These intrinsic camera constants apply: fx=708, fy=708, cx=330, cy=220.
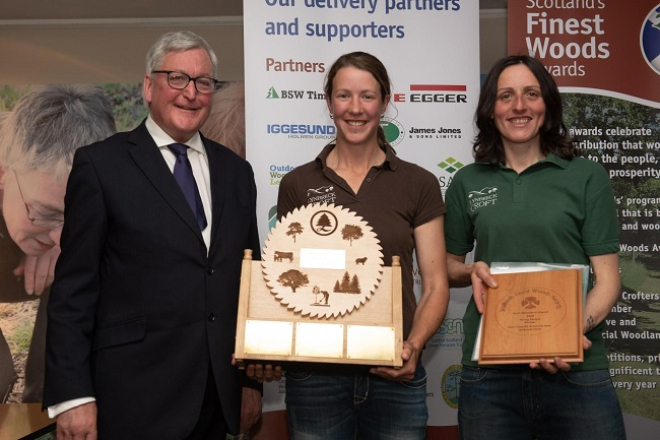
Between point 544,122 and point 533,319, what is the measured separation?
71 cm

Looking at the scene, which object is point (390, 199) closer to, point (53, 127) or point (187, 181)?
point (187, 181)

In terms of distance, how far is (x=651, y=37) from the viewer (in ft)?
14.1

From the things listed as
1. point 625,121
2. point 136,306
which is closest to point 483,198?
point 136,306

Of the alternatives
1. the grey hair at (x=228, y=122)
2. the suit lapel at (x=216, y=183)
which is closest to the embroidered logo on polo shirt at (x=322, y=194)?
the suit lapel at (x=216, y=183)

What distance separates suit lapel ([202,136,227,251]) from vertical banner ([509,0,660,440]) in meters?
2.43

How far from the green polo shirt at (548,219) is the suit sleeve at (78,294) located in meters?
1.26

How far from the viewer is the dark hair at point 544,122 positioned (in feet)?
8.19

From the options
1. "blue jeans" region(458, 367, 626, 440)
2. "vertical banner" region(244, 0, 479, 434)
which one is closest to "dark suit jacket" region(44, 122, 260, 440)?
"blue jeans" region(458, 367, 626, 440)

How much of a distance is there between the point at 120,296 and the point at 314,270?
631mm

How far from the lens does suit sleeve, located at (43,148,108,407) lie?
222 centimetres

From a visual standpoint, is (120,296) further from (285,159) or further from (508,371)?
(285,159)

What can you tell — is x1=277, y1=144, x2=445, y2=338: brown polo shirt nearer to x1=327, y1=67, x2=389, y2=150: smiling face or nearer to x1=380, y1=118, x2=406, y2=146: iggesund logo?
x1=327, y1=67, x2=389, y2=150: smiling face

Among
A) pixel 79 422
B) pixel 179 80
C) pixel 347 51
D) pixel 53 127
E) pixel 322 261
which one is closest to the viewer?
pixel 79 422

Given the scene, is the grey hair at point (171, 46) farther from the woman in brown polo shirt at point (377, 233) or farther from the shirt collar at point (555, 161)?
the shirt collar at point (555, 161)
